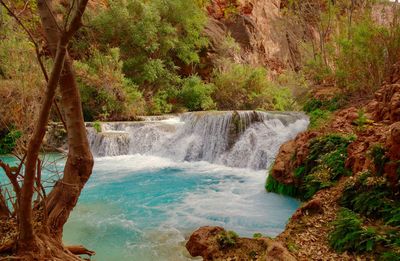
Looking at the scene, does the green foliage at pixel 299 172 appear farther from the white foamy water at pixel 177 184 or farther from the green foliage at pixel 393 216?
the green foliage at pixel 393 216

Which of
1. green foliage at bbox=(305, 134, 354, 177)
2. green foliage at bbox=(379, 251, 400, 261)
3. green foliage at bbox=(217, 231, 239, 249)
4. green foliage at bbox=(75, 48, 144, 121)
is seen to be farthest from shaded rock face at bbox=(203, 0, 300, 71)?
green foliage at bbox=(379, 251, 400, 261)

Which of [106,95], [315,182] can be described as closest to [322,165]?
[315,182]

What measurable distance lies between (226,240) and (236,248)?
0.41 feet

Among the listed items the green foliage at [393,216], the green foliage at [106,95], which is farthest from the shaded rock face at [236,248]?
the green foliage at [106,95]

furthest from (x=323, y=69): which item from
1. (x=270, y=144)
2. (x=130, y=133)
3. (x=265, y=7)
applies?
(x=265, y=7)

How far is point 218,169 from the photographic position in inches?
382

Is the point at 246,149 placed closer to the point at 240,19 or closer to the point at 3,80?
the point at 3,80

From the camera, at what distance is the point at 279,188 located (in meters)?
6.46

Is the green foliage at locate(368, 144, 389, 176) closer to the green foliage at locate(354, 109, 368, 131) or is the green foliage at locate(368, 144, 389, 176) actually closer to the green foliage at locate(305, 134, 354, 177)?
the green foliage at locate(305, 134, 354, 177)

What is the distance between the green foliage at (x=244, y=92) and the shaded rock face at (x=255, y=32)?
2003mm

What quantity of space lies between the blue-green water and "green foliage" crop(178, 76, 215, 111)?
22.8ft

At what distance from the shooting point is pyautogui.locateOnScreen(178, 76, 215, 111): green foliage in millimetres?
16203

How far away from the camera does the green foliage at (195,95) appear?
16.2 meters

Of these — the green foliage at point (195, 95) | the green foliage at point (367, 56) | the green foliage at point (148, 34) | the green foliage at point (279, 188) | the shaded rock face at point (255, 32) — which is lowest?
the green foliage at point (279, 188)
